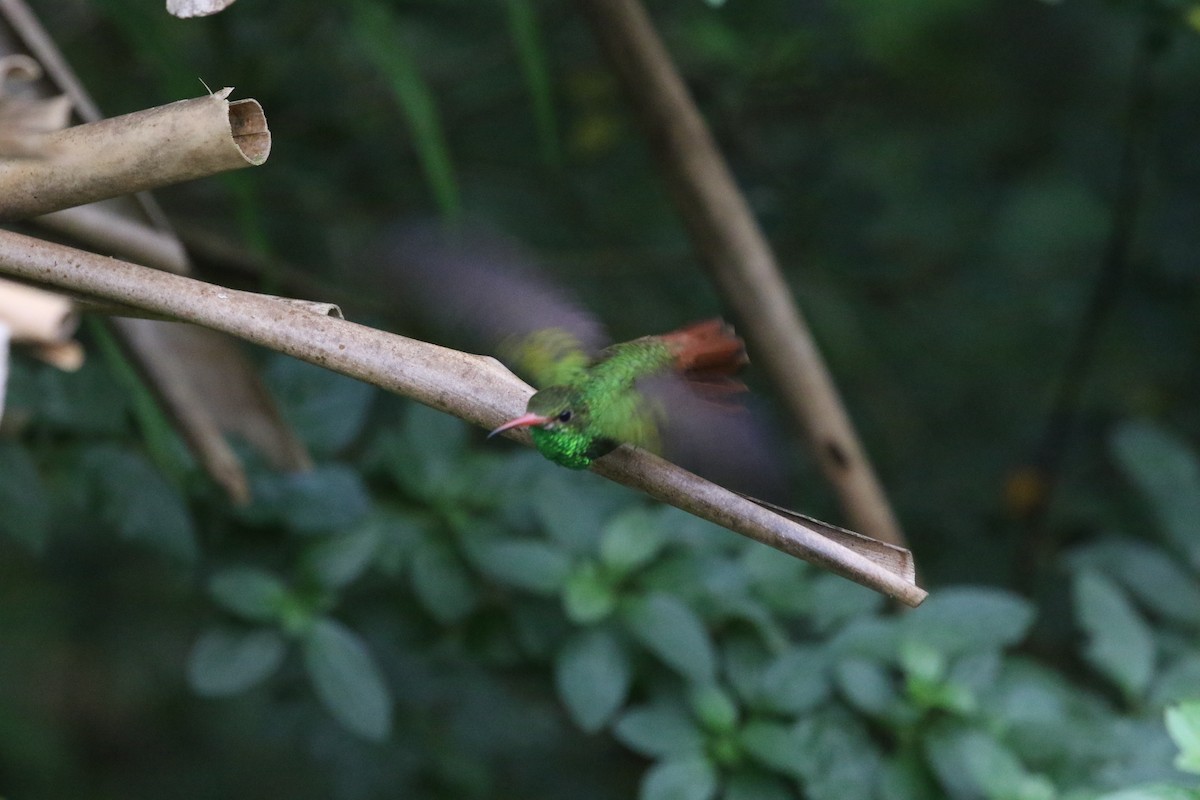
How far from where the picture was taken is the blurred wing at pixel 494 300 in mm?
904

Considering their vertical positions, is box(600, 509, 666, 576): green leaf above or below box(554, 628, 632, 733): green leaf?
above

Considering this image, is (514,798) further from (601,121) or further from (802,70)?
(802,70)

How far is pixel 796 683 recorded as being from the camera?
3.68 ft

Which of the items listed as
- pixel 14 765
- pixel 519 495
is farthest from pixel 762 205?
pixel 14 765

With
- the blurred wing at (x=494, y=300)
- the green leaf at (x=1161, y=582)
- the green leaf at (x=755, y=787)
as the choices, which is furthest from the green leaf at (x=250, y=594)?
the green leaf at (x=1161, y=582)

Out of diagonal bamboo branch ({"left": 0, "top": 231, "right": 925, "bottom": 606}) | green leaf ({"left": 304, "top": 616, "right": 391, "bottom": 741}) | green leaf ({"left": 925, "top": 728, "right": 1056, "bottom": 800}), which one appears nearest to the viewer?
diagonal bamboo branch ({"left": 0, "top": 231, "right": 925, "bottom": 606})

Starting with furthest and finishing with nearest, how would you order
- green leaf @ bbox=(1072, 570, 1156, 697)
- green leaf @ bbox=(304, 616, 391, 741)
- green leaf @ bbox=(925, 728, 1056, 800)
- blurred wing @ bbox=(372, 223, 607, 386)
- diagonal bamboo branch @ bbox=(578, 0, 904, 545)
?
diagonal bamboo branch @ bbox=(578, 0, 904, 545) < green leaf @ bbox=(1072, 570, 1156, 697) < green leaf @ bbox=(304, 616, 391, 741) < green leaf @ bbox=(925, 728, 1056, 800) < blurred wing @ bbox=(372, 223, 607, 386)

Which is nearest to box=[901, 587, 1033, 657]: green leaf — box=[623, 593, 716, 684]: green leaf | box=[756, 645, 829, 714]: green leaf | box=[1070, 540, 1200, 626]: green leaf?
box=[756, 645, 829, 714]: green leaf

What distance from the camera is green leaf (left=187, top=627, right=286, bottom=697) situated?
1.17m

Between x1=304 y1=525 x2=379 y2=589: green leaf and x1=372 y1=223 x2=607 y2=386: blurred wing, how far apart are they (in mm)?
318

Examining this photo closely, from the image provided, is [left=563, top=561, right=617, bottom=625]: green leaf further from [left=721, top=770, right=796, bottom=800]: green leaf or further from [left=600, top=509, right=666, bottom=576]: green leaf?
[left=721, top=770, right=796, bottom=800]: green leaf

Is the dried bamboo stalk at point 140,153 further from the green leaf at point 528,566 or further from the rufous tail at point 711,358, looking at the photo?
the green leaf at point 528,566

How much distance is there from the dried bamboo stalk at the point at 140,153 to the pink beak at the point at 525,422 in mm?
207

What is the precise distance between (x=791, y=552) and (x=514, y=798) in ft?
4.19
